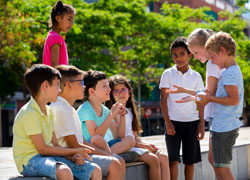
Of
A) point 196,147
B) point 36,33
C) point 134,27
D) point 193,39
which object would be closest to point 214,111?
point 193,39

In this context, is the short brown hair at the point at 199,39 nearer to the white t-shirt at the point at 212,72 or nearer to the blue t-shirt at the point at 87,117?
the white t-shirt at the point at 212,72

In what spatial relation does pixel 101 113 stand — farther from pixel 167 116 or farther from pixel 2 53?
pixel 2 53

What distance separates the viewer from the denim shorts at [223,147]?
13.3 feet

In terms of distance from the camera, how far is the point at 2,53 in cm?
1559

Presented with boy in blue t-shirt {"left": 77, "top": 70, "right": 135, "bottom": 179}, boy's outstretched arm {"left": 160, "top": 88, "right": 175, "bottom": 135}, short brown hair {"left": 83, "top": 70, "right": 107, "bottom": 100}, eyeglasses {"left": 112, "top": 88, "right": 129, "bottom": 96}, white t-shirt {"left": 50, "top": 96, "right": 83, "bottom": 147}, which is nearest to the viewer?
white t-shirt {"left": 50, "top": 96, "right": 83, "bottom": 147}

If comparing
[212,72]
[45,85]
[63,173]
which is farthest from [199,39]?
[63,173]

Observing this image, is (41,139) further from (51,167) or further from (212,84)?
(212,84)

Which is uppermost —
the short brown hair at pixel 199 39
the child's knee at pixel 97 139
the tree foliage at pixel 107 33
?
the tree foliage at pixel 107 33

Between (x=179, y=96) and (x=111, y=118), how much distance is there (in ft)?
3.76

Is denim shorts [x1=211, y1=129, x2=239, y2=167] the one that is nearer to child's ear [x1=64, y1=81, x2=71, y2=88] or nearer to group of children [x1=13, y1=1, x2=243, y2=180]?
group of children [x1=13, y1=1, x2=243, y2=180]

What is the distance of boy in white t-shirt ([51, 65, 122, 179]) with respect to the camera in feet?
13.1

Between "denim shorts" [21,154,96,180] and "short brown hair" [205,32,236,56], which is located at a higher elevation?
"short brown hair" [205,32,236,56]

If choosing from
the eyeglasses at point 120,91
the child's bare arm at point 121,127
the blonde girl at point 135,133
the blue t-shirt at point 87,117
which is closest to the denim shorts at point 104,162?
the blue t-shirt at point 87,117

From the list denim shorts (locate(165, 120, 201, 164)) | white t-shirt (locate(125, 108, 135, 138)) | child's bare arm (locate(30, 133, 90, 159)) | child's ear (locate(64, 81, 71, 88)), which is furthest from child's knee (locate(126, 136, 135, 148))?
child's bare arm (locate(30, 133, 90, 159))
